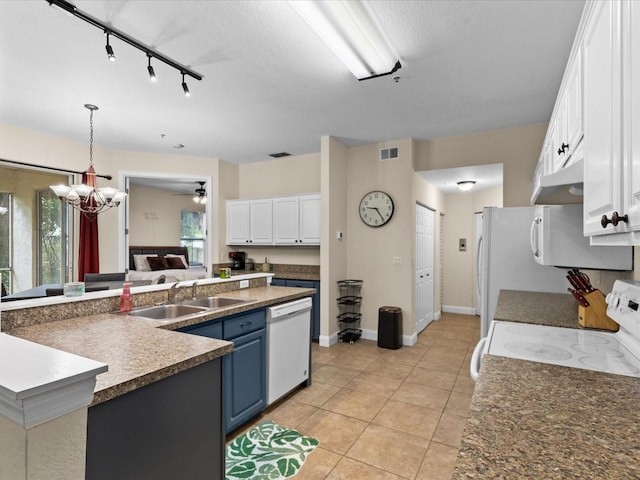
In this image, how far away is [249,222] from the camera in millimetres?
5324

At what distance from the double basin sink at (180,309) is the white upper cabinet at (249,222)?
245 centimetres

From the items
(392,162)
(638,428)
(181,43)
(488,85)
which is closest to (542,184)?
(638,428)

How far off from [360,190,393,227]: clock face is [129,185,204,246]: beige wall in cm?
551

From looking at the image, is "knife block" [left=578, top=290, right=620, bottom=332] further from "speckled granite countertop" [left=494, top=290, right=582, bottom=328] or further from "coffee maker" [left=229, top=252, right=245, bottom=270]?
"coffee maker" [left=229, top=252, right=245, bottom=270]

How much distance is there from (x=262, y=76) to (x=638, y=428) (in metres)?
2.91

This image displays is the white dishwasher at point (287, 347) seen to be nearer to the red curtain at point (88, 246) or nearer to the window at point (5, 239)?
the red curtain at point (88, 246)

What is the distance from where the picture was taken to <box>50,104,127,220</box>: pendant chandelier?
143 inches

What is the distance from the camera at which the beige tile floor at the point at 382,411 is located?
2.03 meters

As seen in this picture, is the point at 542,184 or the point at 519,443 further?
the point at 542,184

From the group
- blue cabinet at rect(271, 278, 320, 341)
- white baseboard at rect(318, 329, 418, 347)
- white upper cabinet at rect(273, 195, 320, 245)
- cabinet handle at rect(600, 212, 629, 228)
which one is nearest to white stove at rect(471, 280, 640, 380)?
cabinet handle at rect(600, 212, 629, 228)

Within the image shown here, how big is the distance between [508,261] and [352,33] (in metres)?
2.31

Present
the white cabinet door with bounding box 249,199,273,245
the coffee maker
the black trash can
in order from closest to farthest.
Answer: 1. the black trash can
2. the white cabinet door with bounding box 249,199,273,245
3. the coffee maker

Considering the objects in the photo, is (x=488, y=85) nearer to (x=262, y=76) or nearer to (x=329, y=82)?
(x=329, y=82)

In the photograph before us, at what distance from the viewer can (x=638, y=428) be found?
810 mm
